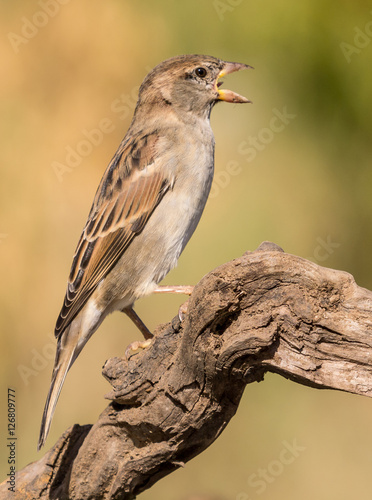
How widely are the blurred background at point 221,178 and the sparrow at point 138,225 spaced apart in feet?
6.18

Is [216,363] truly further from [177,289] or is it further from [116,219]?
[116,219]

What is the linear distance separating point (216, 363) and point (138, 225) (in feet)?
4.65

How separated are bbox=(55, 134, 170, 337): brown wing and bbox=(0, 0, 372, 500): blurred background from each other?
1.90m

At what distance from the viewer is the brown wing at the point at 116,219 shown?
4254mm

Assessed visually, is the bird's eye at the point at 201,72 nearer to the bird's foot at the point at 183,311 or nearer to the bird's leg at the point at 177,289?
the bird's leg at the point at 177,289

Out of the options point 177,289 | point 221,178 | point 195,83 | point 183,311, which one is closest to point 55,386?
point 177,289

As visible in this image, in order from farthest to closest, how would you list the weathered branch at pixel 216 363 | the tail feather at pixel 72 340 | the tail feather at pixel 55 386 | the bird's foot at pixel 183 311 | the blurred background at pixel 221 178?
1. the blurred background at pixel 221 178
2. the tail feather at pixel 72 340
3. the tail feather at pixel 55 386
4. the bird's foot at pixel 183 311
5. the weathered branch at pixel 216 363

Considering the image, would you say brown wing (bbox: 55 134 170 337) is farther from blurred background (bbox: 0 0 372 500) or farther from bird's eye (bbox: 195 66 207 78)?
blurred background (bbox: 0 0 372 500)

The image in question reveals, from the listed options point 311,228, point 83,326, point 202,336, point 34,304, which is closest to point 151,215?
point 83,326

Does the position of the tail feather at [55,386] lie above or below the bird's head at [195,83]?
below

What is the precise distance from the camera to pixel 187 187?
4.23 metres

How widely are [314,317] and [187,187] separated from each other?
1536 mm

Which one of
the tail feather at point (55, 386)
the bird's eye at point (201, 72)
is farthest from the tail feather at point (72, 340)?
the bird's eye at point (201, 72)

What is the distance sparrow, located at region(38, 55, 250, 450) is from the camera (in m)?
4.21
